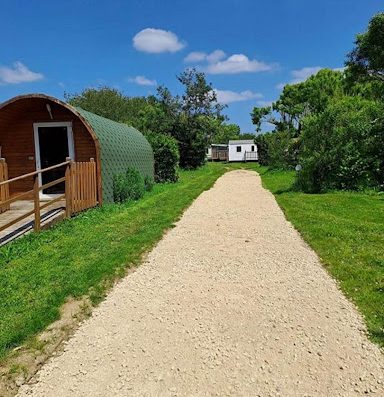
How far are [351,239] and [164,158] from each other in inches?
549

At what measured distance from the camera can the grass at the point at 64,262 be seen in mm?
3746

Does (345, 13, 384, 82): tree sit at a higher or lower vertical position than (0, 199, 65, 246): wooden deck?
higher

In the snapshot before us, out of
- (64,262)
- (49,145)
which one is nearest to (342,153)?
(49,145)

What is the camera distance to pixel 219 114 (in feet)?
125

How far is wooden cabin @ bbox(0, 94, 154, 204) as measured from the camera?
10719mm

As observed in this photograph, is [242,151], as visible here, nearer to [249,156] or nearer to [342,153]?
[249,156]

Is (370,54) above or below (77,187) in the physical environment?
above

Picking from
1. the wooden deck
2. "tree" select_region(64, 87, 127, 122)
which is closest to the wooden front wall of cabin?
the wooden deck

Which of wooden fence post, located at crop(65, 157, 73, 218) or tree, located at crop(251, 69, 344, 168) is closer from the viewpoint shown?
wooden fence post, located at crop(65, 157, 73, 218)

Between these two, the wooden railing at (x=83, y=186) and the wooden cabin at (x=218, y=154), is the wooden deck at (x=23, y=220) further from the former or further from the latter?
the wooden cabin at (x=218, y=154)

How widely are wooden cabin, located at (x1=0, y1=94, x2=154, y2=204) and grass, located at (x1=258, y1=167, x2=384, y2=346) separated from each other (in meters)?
5.19

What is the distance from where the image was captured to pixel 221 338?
10.8ft

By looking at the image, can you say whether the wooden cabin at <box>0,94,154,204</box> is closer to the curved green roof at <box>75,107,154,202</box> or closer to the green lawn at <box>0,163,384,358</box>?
the curved green roof at <box>75,107,154,202</box>

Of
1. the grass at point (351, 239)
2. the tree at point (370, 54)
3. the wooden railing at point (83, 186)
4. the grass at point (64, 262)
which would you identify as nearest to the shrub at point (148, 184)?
Result: the wooden railing at point (83, 186)
